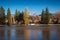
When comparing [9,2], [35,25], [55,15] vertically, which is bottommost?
[35,25]

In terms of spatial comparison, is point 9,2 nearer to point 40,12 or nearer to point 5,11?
point 5,11

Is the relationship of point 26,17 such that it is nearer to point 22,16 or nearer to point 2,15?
point 22,16

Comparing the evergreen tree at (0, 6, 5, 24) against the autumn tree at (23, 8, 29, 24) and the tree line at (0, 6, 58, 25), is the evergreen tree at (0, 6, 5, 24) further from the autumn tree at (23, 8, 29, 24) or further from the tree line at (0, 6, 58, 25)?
the autumn tree at (23, 8, 29, 24)

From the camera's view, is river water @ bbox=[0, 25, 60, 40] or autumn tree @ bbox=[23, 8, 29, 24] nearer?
river water @ bbox=[0, 25, 60, 40]

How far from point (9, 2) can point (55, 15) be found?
113 inches

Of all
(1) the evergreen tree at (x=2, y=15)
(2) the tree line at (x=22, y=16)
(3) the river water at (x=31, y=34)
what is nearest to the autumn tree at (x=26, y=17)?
(2) the tree line at (x=22, y=16)

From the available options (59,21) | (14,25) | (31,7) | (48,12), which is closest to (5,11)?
(14,25)

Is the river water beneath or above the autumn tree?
beneath

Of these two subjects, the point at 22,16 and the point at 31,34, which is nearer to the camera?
the point at 31,34

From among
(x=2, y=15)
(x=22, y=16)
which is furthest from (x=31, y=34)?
(x=2, y=15)

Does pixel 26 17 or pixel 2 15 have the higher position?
pixel 2 15

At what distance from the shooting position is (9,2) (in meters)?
8.98

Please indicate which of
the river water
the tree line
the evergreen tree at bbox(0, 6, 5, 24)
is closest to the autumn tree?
the tree line

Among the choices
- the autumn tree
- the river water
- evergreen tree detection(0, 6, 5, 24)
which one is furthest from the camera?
the autumn tree
